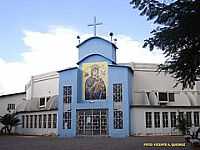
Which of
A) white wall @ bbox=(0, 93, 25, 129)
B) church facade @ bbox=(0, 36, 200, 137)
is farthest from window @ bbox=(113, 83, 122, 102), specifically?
white wall @ bbox=(0, 93, 25, 129)

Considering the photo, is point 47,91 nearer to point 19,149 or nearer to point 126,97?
point 126,97

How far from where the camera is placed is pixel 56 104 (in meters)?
43.2

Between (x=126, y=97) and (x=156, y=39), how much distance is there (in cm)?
2394

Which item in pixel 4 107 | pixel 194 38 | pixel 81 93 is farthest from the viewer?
pixel 4 107

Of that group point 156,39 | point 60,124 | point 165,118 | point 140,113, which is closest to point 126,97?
point 140,113

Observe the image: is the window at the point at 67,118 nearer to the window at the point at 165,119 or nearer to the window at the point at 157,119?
the window at the point at 157,119

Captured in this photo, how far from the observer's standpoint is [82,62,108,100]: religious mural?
130 ft

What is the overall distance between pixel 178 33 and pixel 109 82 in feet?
85.4

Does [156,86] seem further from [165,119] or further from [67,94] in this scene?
[67,94]

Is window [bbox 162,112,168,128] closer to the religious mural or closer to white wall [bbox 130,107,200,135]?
white wall [bbox 130,107,200,135]

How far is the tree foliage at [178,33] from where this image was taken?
41.5ft

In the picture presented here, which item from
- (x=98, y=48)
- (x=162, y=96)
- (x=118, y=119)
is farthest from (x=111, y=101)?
(x=162, y=96)

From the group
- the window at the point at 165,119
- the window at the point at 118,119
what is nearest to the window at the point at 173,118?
the window at the point at 165,119

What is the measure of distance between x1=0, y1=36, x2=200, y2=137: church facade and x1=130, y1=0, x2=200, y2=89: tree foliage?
74.9 feet
